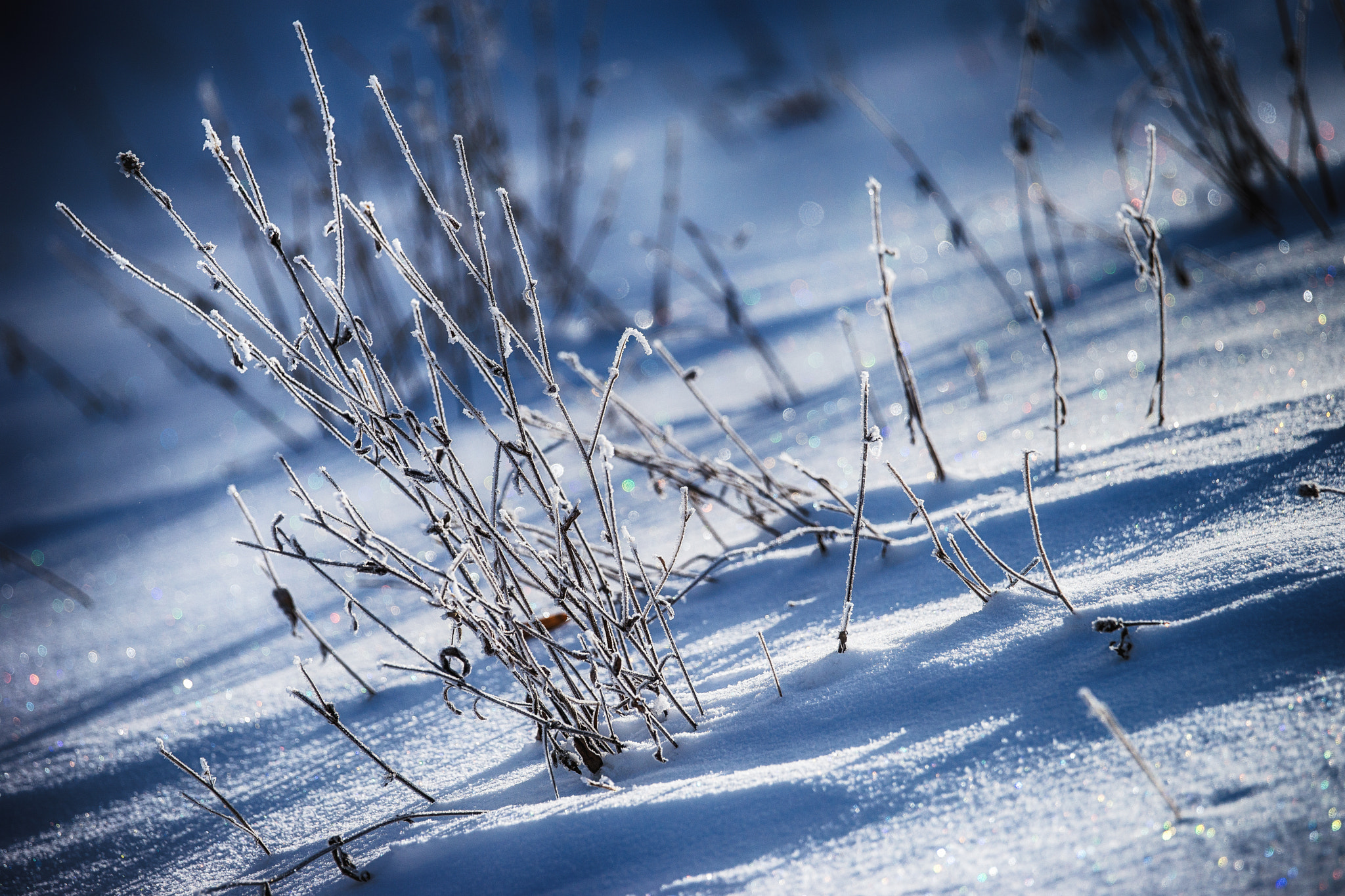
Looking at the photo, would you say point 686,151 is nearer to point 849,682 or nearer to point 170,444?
point 170,444

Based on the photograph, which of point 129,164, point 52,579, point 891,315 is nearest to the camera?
point 129,164

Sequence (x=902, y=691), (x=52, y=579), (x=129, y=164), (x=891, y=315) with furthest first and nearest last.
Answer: (x=52, y=579)
(x=891, y=315)
(x=902, y=691)
(x=129, y=164)

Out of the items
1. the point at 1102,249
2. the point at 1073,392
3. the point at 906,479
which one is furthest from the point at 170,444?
the point at 1102,249

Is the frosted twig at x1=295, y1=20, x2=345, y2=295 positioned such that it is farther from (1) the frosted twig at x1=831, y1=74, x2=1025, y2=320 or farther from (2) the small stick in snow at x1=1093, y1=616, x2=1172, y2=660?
(1) the frosted twig at x1=831, y1=74, x2=1025, y2=320

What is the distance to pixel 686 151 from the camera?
625 centimetres

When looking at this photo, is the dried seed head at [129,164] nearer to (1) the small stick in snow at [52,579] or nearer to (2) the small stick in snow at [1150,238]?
(2) the small stick in snow at [1150,238]

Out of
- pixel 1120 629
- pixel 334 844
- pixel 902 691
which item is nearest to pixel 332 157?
pixel 334 844

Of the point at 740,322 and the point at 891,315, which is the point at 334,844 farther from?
the point at 740,322

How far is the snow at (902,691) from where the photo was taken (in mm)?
704

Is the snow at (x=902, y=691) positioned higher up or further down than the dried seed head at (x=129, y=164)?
further down

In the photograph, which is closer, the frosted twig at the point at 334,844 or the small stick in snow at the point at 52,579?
the frosted twig at the point at 334,844

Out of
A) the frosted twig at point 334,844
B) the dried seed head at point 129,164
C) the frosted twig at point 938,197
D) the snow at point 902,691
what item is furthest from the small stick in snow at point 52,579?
the frosted twig at point 938,197

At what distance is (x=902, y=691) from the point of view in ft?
3.01

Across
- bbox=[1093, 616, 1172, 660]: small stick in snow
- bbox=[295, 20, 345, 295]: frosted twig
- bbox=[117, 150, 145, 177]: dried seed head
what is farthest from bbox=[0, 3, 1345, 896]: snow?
bbox=[117, 150, 145, 177]: dried seed head
